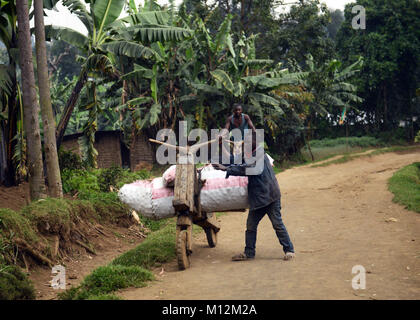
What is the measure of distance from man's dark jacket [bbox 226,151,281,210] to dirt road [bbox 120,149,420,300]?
0.81m

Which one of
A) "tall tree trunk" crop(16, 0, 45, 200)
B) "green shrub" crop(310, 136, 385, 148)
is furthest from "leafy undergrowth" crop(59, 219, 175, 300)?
"green shrub" crop(310, 136, 385, 148)

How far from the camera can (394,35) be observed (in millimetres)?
29875

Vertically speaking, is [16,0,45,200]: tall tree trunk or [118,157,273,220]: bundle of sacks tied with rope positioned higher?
[16,0,45,200]: tall tree trunk

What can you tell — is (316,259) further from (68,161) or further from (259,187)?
(68,161)

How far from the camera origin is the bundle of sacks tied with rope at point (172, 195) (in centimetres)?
661

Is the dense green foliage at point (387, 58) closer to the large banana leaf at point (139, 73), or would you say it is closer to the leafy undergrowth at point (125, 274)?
the large banana leaf at point (139, 73)

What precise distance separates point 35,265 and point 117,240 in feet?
9.10

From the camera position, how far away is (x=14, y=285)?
509 centimetres

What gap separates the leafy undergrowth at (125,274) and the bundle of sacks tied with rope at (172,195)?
65cm

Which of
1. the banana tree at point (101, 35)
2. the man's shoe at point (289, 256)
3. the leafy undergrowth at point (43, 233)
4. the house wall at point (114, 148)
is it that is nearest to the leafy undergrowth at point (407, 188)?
the man's shoe at point (289, 256)

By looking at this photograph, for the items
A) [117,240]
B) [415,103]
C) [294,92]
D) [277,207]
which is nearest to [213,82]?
[294,92]

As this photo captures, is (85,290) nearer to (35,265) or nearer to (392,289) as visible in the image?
(35,265)

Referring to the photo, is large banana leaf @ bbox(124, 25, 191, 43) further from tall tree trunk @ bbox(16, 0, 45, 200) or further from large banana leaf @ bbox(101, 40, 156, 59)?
tall tree trunk @ bbox(16, 0, 45, 200)

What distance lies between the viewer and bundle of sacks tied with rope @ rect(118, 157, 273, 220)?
21.7 feet
